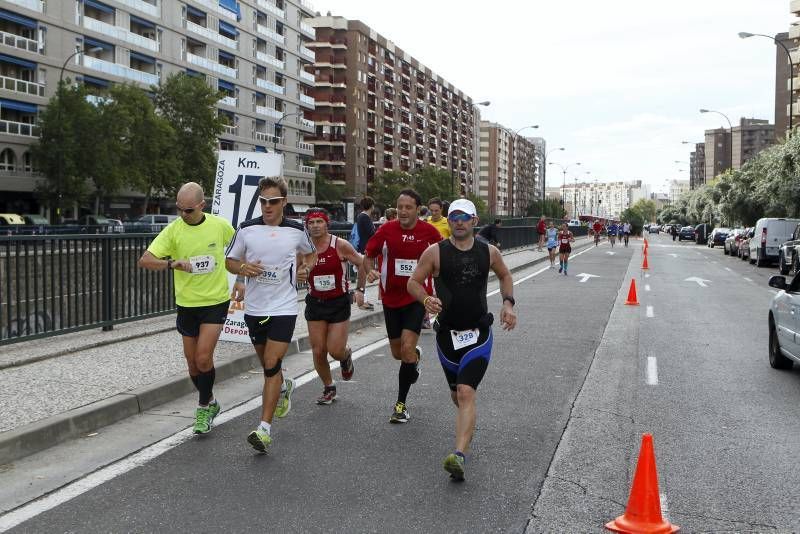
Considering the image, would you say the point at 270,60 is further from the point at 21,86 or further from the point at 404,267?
the point at 404,267

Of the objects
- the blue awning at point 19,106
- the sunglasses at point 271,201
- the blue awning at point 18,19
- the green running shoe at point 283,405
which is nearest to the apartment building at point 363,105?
the blue awning at point 19,106

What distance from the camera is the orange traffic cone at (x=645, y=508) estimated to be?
399 cm

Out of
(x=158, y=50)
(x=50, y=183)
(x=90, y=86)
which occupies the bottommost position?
(x=50, y=183)

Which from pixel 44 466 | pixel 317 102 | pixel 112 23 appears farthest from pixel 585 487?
pixel 317 102

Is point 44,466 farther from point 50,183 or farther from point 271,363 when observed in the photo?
point 50,183

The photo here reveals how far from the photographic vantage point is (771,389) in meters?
8.07

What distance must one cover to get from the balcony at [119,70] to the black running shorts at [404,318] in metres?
49.5

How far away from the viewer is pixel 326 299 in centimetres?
695

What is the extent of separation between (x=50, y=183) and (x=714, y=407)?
1779 inches

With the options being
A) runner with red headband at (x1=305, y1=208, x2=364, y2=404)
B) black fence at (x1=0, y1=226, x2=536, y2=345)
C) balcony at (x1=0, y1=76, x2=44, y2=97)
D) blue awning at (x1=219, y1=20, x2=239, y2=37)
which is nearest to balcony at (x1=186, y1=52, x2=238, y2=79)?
blue awning at (x1=219, y1=20, x2=239, y2=37)

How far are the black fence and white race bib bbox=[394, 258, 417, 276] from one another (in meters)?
4.60

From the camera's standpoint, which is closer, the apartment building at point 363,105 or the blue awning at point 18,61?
the blue awning at point 18,61

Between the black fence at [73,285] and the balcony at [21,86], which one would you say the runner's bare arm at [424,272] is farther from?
the balcony at [21,86]

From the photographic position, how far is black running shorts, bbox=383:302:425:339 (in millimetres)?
6773
